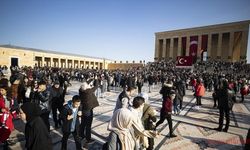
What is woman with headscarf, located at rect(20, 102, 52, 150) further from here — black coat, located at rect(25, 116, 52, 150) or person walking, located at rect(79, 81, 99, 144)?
person walking, located at rect(79, 81, 99, 144)

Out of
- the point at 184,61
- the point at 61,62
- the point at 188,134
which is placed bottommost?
the point at 188,134

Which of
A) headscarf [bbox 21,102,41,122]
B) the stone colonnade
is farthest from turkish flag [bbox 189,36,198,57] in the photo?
headscarf [bbox 21,102,41,122]

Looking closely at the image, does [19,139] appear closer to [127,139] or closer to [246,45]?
[127,139]

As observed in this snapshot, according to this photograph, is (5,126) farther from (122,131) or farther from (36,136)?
(122,131)

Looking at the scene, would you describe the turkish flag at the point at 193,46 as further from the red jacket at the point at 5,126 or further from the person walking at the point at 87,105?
the red jacket at the point at 5,126

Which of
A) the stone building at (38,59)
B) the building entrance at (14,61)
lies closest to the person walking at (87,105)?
the stone building at (38,59)

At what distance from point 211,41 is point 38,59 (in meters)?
42.8

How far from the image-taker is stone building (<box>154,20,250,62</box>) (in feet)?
120

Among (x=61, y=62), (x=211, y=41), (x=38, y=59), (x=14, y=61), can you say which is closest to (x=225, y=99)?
(x=211, y=41)

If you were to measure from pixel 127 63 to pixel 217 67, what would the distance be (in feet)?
89.9

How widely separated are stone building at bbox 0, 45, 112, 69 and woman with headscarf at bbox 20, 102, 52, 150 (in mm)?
42112

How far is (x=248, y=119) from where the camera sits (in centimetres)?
795

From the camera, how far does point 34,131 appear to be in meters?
2.50

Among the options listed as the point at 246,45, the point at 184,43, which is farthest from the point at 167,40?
the point at 246,45
